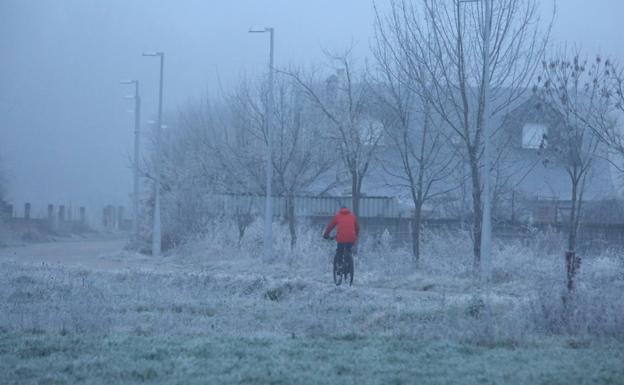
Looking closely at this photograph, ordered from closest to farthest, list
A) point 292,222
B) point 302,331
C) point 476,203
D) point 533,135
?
1. point 302,331
2. point 476,203
3. point 292,222
4. point 533,135

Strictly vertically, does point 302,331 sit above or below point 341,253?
below

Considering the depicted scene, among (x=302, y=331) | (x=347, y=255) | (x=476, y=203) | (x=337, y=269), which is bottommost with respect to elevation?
(x=302, y=331)

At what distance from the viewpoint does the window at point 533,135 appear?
2809 centimetres

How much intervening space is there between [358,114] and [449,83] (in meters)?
4.85

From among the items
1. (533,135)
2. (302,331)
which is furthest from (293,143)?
(302,331)

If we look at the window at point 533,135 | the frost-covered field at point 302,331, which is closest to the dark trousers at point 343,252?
the frost-covered field at point 302,331

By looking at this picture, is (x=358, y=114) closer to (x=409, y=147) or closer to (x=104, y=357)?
(x=409, y=147)

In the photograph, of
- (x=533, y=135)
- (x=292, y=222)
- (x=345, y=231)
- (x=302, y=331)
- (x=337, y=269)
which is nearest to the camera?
(x=302, y=331)

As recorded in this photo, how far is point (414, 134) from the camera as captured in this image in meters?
25.2

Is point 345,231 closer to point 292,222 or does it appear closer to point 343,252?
point 343,252

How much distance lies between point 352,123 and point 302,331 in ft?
49.6

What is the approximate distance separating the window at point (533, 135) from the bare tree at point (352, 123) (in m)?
5.55

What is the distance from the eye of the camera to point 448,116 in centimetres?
2306

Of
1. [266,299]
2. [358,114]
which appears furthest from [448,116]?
[266,299]
